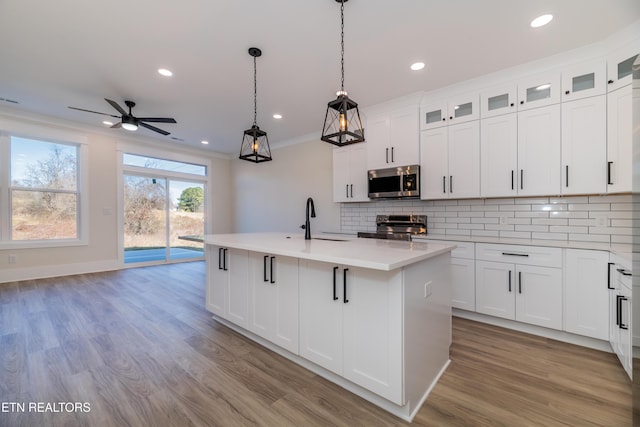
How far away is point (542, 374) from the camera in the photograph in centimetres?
194

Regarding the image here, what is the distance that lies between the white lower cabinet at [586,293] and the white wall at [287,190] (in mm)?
3266

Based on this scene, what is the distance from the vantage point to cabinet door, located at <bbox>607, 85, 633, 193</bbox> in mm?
2277

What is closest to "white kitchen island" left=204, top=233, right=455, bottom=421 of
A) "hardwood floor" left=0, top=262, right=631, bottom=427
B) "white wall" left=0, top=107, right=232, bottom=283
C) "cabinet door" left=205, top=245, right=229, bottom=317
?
"hardwood floor" left=0, top=262, right=631, bottom=427

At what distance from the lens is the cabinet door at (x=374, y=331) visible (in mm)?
1480

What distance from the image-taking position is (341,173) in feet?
14.7

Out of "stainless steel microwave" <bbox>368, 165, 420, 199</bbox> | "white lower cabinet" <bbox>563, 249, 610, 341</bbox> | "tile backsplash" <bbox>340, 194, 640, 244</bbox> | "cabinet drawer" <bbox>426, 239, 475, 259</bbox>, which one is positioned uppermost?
"stainless steel microwave" <bbox>368, 165, 420, 199</bbox>

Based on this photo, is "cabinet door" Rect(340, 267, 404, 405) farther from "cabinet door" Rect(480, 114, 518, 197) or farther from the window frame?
the window frame

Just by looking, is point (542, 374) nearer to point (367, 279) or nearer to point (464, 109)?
point (367, 279)

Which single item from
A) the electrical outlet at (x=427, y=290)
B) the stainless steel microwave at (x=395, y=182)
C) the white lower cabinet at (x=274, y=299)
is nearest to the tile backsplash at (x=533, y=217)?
the stainless steel microwave at (x=395, y=182)

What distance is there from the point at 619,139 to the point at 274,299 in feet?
11.1

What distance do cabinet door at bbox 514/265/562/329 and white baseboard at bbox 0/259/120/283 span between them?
22.2 feet

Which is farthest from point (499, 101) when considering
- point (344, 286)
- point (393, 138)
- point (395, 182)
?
point (344, 286)

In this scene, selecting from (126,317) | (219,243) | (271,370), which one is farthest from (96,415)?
(126,317)

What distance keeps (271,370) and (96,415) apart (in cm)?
105
